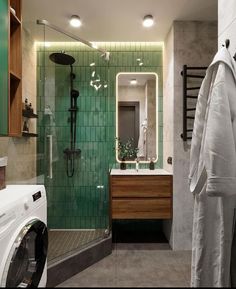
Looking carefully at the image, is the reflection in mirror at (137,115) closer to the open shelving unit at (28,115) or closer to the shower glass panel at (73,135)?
the shower glass panel at (73,135)

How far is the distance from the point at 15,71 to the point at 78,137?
113 cm

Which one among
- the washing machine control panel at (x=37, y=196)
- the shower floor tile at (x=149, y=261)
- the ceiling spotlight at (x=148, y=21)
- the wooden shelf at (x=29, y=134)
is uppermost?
the ceiling spotlight at (x=148, y=21)

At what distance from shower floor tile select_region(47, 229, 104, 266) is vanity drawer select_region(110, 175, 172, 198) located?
0.50 m

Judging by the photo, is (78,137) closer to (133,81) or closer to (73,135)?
(73,135)

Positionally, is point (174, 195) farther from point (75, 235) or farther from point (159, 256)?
point (75, 235)

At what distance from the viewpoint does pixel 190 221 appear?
2.77 metres

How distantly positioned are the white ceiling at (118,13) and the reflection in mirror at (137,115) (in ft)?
1.99

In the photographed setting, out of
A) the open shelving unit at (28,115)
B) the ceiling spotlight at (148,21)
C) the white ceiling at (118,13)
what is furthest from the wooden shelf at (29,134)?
the ceiling spotlight at (148,21)

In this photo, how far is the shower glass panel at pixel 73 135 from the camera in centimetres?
278

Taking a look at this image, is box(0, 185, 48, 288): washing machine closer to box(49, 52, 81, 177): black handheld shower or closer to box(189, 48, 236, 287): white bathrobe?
box(189, 48, 236, 287): white bathrobe

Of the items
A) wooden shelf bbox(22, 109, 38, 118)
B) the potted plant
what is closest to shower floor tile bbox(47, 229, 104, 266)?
the potted plant

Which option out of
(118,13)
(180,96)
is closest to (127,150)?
(180,96)

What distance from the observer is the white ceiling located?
93.4 inches

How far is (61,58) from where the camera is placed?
292cm
